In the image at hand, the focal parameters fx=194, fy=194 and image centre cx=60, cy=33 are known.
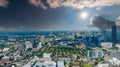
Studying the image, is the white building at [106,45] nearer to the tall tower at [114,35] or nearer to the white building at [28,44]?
the tall tower at [114,35]

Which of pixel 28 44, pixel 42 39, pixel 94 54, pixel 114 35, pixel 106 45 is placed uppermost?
pixel 114 35

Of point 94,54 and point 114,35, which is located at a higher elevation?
point 114,35

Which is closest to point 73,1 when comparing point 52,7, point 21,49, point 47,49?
point 52,7

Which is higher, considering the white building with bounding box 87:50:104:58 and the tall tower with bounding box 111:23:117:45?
the tall tower with bounding box 111:23:117:45

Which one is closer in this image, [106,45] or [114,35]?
[106,45]

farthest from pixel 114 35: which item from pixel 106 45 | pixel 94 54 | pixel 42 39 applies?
pixel 42 39

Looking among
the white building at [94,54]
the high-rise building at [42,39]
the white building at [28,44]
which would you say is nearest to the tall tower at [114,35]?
the white building at [94,54]

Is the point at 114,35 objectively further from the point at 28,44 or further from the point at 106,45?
the point at 28,44

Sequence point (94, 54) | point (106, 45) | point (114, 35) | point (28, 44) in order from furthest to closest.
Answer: point (114, 35), point (106, 45), point (28, 44), point (94, 54)

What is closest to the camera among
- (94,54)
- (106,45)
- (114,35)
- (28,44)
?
(94,54)

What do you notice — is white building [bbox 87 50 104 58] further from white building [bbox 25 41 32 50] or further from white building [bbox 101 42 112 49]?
white building [bbox 25 41 32 50]

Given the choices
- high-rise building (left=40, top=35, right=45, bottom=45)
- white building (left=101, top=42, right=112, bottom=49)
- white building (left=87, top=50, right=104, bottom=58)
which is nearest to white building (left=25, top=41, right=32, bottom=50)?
high-rise building (left=40, top=35, right=45, bottom=45)
